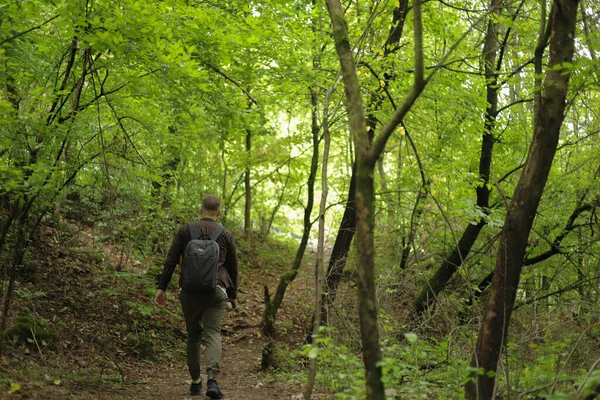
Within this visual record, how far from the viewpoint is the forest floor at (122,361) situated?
5523 mm

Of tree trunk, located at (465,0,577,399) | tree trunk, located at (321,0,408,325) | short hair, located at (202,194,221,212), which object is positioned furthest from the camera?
tree trunk, located at (321,0,408,325)

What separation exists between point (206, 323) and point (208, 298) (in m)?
0.28

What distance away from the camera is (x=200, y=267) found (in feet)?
17.2

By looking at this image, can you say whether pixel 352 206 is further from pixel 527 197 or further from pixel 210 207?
pixel 527 197

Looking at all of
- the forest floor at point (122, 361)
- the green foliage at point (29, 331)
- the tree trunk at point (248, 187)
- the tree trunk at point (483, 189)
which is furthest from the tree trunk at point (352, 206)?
the tree trunk at point (248, 187)

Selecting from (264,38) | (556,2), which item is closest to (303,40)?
(264,38)

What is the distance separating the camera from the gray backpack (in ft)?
17.2

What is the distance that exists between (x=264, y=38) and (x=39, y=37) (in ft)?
10.9

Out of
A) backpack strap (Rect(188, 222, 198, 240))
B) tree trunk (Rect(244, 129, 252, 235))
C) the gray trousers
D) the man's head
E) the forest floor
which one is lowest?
the forest floor

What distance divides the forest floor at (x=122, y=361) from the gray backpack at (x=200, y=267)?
1227 millimetres

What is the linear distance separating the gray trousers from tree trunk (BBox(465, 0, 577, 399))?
2.58 m

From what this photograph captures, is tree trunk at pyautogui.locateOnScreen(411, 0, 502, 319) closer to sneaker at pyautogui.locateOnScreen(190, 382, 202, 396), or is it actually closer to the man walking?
the man walking

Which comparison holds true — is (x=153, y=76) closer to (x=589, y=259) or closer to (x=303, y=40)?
(x=303, y=40)

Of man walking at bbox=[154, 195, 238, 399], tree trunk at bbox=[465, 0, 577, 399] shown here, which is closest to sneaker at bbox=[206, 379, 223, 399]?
man walking at bbox=[154, 195, 238, 399]
